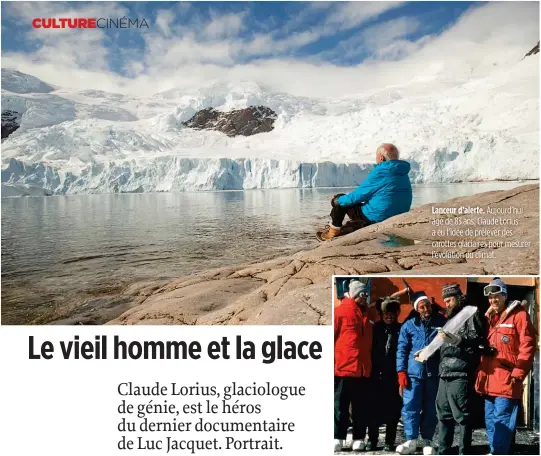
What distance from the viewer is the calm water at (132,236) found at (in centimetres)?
408

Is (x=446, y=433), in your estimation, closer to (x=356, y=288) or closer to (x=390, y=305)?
(x=390, y=305)

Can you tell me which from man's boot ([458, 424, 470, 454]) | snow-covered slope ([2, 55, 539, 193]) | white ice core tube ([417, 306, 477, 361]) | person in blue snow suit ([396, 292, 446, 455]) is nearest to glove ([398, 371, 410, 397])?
person in blue snow suit ([396, 292, 446, 455])

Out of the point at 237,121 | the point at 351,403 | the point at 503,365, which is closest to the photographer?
the point at 503,365

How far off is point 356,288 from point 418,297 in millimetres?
425

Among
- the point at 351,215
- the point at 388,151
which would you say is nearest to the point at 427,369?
the point at 351,215

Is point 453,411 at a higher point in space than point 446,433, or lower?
higher

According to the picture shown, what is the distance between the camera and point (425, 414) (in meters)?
3.51

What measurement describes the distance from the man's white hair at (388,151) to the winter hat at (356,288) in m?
1.13

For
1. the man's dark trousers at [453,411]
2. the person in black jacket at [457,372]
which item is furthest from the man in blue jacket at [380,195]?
the man's dark trousers at [453,411]

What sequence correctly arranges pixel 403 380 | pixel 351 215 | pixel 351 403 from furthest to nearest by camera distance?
pixel 351 215
pixel 351 403
pixel 403 380

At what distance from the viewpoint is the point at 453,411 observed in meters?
3.40

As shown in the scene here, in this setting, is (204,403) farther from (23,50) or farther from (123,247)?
(23,50)

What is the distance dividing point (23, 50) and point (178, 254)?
2.08 metres

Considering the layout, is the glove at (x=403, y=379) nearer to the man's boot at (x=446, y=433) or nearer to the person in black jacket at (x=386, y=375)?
the person in black jacket at (x=386, y=375)
